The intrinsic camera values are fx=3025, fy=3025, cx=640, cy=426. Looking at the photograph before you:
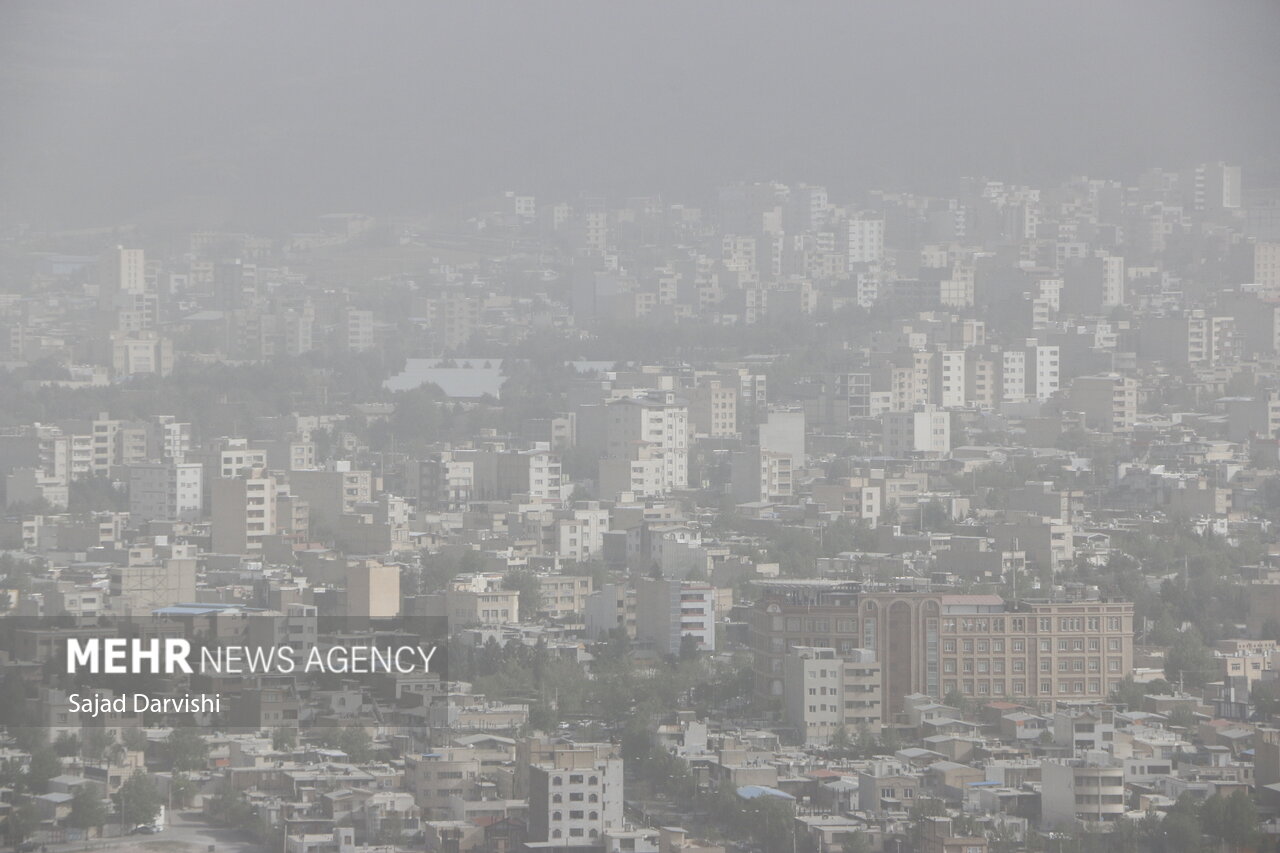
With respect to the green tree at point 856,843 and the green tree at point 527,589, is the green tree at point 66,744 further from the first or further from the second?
the green tree at point 527,589

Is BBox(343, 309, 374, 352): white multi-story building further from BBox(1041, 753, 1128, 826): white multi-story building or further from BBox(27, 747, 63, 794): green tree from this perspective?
BBox(1041, 753, 1128, 826): white multi-story building

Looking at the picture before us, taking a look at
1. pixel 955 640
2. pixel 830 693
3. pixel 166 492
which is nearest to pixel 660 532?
pixel 166 492

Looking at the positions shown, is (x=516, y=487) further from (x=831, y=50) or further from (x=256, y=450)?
(x=831, y=50)

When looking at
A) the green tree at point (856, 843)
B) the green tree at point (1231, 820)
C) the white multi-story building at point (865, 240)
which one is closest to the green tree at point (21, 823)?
the green tree at point (856, 843)

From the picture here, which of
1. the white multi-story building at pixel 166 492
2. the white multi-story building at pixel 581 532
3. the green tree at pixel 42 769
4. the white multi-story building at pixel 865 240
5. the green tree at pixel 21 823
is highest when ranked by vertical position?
the white multi-story building at pixel 865 240

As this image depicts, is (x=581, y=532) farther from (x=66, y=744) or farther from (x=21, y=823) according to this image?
(x=21, y=823)

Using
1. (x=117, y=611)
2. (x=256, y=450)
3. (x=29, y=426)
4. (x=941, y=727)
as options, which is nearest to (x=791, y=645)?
(x=941, y=727)

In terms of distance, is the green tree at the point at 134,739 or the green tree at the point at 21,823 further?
the green tree at the point at 134,739
